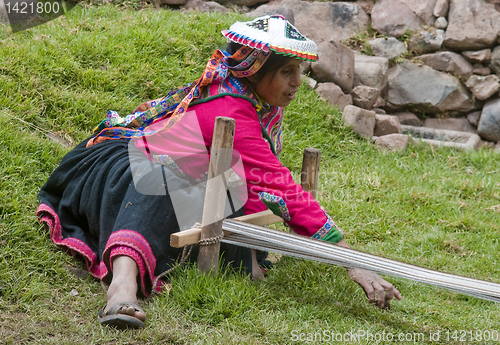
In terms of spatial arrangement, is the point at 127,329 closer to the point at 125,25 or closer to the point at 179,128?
the point at 179,128

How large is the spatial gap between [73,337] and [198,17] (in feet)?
16.6

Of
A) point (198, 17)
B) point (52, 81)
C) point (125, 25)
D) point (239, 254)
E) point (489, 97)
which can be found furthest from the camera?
point (489, 97)

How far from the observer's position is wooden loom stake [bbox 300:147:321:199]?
11.1 feet

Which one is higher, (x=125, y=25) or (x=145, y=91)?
(x=125, y=25)

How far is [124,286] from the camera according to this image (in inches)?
98.7

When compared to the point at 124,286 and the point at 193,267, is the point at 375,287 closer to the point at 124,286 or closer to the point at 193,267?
the point at 193,267

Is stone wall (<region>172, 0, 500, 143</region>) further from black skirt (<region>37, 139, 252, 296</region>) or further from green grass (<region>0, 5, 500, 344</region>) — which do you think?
black skirt (<region>37, 139, 252, 296</region>)

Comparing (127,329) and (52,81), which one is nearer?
(127,329)

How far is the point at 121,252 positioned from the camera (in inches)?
102

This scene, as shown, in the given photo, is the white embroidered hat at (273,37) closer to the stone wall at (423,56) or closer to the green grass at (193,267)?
the green grass at (193,267)

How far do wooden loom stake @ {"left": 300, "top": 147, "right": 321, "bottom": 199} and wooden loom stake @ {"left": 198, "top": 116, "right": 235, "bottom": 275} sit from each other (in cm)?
85

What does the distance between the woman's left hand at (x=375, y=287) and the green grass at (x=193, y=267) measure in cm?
18

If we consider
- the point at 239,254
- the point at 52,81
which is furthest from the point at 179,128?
the point at 52,81

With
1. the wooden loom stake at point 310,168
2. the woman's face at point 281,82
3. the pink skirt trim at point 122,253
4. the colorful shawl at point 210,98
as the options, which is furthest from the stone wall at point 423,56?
the pink skirt trim at point 122,253
